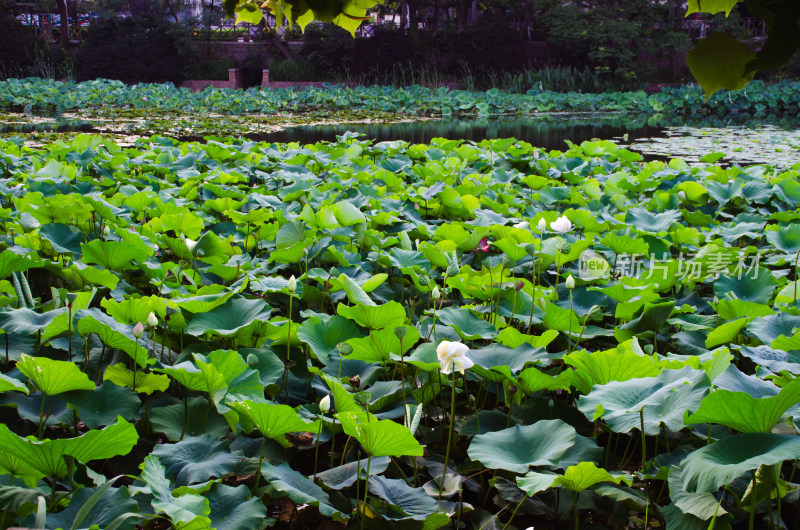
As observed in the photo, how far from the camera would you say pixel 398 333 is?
117 centimetres

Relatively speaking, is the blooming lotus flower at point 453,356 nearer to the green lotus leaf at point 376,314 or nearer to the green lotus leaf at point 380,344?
the green lotus leaf at point 380,344

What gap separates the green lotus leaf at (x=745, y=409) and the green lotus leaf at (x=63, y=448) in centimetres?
78

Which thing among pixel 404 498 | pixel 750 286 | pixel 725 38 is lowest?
pixel 404 498

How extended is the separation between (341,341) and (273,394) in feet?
0.61

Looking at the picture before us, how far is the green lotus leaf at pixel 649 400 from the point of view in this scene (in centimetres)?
100

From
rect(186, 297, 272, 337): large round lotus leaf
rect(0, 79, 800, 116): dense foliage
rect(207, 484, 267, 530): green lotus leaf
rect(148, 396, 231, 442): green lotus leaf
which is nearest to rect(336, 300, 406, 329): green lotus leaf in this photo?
rect(186, 297, 272, 337): large round lotus leaf

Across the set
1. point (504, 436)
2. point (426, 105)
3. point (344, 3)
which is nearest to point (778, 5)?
point (344, 3)

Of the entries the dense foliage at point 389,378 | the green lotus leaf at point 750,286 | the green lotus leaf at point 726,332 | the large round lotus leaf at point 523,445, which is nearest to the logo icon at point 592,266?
the dense foliage at point 389,378

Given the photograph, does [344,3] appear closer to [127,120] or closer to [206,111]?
[127,120]

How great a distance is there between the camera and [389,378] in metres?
1.41

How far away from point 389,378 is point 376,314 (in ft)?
0.50

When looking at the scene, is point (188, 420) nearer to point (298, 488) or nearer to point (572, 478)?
point (298, 488)

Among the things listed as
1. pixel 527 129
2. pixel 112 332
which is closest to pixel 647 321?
pixel 112 332

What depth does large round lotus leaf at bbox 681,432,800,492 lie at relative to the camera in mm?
833
